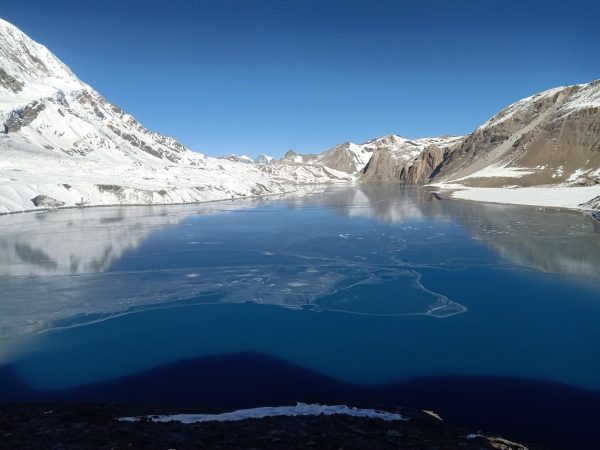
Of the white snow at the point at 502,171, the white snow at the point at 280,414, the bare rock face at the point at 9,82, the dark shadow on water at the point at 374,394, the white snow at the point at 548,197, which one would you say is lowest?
the dark shadow on water at the point at 374,394

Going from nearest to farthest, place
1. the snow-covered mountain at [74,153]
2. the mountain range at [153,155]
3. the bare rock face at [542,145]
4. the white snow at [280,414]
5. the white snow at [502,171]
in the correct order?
the white snow at [280,414], the snow-covered mountain at [74,153], the mountain range at [153,155], the bare rock face at [542,145], the white snow at [502,171]

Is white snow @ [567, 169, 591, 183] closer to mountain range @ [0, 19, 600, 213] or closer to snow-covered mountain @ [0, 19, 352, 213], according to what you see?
mountain range @ [0, 19, 600, 213]

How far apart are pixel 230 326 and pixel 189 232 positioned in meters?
23.7

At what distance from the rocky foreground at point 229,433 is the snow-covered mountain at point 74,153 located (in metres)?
52.2

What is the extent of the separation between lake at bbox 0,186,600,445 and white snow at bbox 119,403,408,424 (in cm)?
99

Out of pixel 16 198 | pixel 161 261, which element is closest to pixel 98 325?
pixel 161 261

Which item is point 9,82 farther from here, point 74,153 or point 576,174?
point 576,174

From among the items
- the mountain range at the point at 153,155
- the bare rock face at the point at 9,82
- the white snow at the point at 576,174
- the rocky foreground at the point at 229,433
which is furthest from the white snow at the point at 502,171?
the bare rock face at the point at 9,82

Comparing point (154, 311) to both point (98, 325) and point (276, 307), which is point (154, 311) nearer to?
point (98, 325)

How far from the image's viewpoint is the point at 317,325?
50.5ft

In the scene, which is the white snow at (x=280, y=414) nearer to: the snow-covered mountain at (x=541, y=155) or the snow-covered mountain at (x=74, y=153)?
the snow-covered mountain at (x=541, y=155)

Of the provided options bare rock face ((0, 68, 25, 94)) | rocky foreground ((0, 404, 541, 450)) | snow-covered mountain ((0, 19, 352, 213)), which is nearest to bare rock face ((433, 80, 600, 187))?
snow-covered mountain ((0, 19, 352, 213))

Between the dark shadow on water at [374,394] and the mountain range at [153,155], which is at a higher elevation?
the mountain range at [153,155]

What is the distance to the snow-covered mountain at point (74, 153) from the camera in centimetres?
6500
